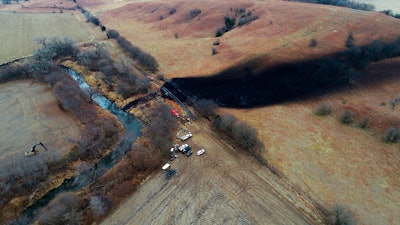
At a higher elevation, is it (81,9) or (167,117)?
(81,9)

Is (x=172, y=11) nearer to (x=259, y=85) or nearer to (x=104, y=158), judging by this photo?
(x=259, y=85)

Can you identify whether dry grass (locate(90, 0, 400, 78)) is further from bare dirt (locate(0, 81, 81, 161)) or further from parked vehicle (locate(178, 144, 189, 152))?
bare dirt (locate(0, 81, 81, 161))

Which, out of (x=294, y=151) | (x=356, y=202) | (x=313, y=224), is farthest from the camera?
(x=294, y=151)

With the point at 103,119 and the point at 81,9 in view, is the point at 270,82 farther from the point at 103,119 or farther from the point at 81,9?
the point at 81,9

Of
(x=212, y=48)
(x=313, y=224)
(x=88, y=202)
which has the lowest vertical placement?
(x=313, y=224)

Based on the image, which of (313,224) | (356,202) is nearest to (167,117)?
(313,224)

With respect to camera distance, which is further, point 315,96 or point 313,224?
point 315,96

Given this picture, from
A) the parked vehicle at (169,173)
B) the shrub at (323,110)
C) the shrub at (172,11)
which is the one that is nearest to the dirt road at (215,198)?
the parked vehicle at (169,173)

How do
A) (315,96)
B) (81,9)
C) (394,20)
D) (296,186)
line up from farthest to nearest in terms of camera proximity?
Answer: (81,9) < (394,20) < (315,96) < (296,186)
